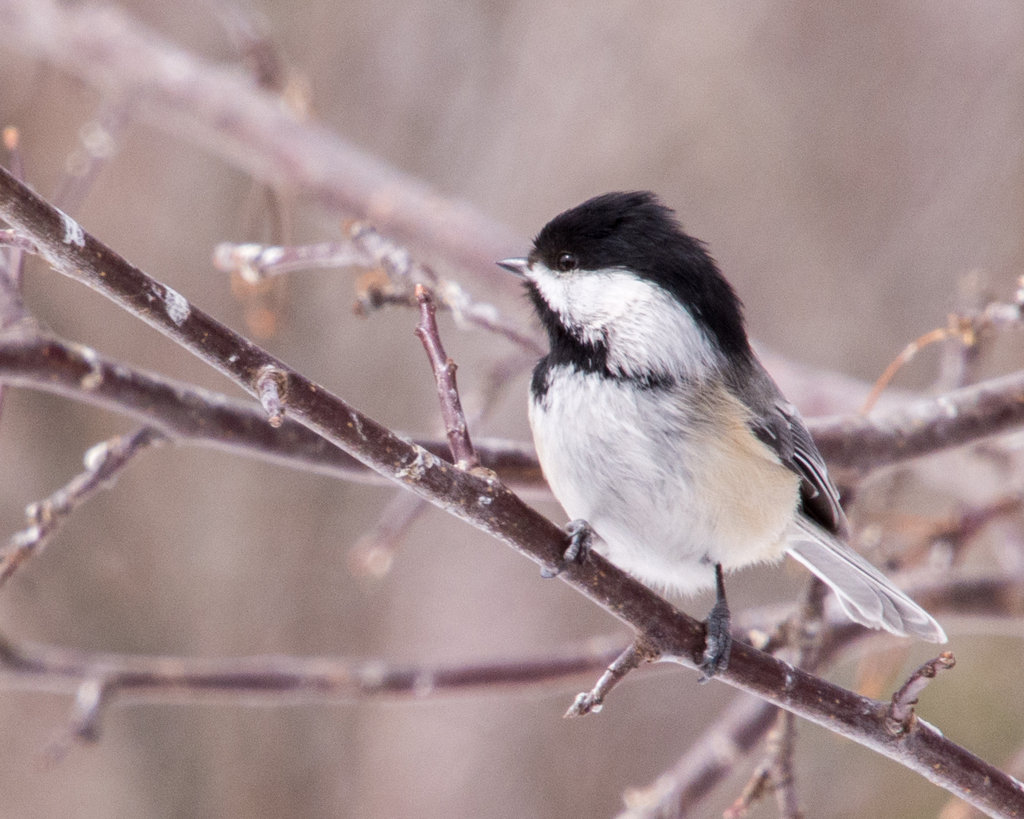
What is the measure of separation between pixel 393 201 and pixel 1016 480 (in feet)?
4.99

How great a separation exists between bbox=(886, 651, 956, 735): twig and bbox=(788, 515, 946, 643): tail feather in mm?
321

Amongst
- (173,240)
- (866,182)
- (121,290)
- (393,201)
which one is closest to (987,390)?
(121,290)

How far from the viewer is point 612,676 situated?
3.14ft

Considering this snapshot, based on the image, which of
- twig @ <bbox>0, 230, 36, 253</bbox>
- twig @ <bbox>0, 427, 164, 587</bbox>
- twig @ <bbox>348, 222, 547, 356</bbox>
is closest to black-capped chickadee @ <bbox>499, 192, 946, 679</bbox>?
twig @ <bbox>348, 222, 547, 356</bbox>

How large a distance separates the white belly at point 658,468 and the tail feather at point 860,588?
107mm

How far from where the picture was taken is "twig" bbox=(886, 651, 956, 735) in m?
0.97

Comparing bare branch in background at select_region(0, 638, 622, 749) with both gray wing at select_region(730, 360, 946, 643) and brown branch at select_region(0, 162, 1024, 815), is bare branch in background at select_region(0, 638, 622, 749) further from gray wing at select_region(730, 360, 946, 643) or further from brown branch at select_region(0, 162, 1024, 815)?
brown branch at select_region(0, 162, 1024, 815)

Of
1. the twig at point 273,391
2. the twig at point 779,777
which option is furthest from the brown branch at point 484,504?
the twig at point 779,777

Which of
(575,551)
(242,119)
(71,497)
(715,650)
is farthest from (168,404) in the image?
(242,119)

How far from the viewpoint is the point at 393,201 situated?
97.3 inches

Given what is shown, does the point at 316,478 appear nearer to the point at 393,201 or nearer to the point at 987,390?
the point at 393,201

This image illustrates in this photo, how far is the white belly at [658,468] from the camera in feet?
4.26

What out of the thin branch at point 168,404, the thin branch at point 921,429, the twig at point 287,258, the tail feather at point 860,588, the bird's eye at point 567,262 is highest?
the thin branch at point 921,429

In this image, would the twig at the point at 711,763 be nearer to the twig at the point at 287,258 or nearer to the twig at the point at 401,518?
the twig at the point at 401,518
